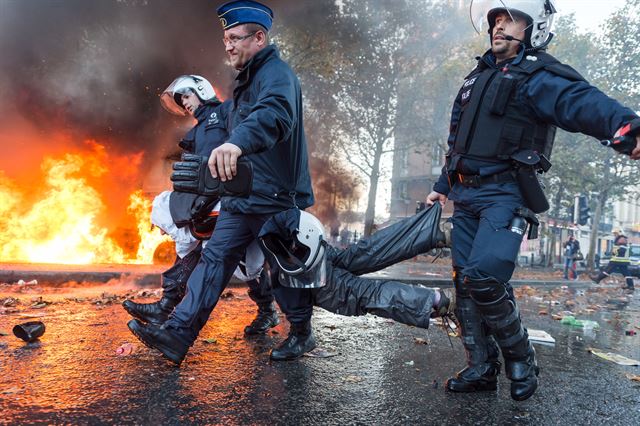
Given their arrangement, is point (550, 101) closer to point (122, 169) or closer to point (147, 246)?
point (147, 246)

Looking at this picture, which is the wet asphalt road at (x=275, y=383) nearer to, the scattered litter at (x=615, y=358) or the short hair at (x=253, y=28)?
the scattered litter at (x=615, y=358)

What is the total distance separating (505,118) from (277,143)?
47.0 inches

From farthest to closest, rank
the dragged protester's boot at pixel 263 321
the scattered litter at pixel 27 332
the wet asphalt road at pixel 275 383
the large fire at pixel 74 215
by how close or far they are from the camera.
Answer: the large fire at pixel 74 215 → the dragged protester's boot at pixel 263 321 → the scattered litter at pixel 27 332 → the wet asphalt road at pixel 275 383

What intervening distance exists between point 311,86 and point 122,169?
9.73 meters

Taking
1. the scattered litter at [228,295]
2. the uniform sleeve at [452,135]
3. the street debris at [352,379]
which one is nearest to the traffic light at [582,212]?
the scattered litter at [228,295]

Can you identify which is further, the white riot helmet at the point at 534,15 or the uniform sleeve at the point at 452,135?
the uniform sleeve at the point at 452,135

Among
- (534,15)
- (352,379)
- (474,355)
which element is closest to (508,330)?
(474,355)

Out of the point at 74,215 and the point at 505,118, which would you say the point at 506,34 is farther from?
the point at 74,215

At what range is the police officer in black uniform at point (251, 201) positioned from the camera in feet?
8.31

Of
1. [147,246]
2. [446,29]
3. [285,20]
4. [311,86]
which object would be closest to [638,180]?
[446,29]

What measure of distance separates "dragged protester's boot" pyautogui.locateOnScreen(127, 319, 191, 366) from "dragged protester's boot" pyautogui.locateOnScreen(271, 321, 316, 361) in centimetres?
54

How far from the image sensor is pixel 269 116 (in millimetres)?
2277

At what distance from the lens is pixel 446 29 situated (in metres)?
19.4

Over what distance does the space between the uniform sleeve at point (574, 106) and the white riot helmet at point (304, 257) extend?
1.28 meters
